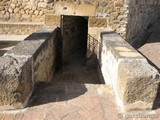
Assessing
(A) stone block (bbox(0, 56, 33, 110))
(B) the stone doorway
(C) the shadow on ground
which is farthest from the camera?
(B) the stone doorway

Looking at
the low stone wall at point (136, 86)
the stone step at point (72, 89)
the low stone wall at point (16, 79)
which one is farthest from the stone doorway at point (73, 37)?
the low stone wall at point (136, 86)

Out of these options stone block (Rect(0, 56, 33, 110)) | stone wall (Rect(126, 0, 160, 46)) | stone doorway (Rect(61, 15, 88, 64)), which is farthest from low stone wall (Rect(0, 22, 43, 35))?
stone block (Rect(0, 56, 33, 110))

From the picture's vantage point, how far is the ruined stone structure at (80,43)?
10.4ft

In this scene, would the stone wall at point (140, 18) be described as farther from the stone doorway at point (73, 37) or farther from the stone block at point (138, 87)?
the stone block at point (138, 87)

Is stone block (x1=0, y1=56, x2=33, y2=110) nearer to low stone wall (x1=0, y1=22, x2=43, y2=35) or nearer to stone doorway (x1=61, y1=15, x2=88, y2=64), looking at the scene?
stone doorway (x1=61, y1=15, x2=88, y2=64)

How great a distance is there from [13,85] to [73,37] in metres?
5.73

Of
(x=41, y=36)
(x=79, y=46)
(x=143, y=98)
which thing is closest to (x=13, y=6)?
(x=79, y=46)

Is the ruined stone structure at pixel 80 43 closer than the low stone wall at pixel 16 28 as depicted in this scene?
Yes

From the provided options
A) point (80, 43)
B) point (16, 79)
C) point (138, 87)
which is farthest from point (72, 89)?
point (80, 43)

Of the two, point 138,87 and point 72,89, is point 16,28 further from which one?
point 138,87

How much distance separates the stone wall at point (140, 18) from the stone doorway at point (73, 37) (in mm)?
1573

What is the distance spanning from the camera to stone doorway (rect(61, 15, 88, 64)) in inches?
309

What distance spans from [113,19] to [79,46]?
2.98 m

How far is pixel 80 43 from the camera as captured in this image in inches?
374
